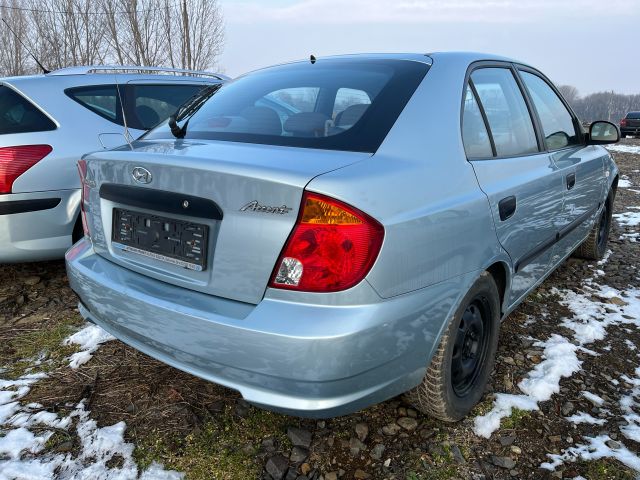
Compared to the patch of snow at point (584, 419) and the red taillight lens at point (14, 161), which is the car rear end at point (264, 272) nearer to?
the patch of snow at point (584, 419)

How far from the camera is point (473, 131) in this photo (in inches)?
79.9

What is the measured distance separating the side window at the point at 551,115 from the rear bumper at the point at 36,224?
292 cm

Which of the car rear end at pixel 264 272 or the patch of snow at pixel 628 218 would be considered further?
the patch of snow at pixel 628 218

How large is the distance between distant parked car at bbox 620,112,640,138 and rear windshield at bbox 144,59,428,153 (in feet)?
86.4

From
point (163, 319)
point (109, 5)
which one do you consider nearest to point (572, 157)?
point (163, 319)

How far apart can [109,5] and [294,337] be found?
19516mm

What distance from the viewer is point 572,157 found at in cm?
303

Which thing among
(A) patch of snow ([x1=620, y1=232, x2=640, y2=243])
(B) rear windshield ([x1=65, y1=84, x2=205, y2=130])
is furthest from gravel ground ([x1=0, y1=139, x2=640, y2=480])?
(A) patch of snow ([x1=620, y1=232, x2=640, y2=243])

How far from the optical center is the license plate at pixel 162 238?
5.30 ft

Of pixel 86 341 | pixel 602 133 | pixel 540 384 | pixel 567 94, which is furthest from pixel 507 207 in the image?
pixel 567 94

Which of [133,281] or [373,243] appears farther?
[133,281]

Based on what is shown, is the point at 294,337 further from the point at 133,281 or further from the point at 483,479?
the point at 483,479

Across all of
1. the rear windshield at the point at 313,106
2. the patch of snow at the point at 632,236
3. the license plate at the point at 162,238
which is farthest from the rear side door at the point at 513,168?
the patch of snow at the point at 632,236

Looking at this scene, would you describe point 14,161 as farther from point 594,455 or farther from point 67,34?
point 67,34
